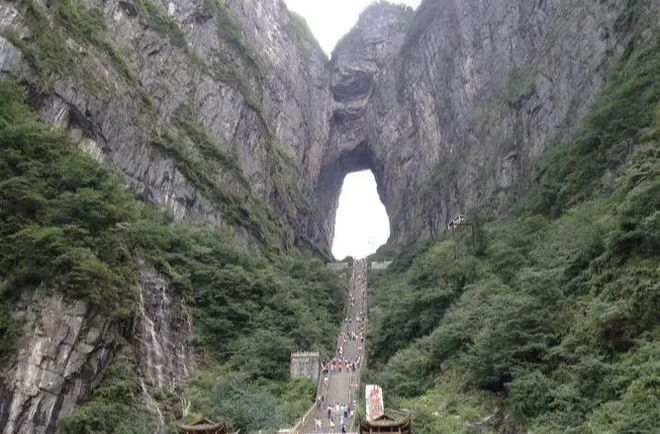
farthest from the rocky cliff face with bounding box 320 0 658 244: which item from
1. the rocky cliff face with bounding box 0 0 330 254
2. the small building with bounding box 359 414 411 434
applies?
the small building with bounding box 359 414 411 434

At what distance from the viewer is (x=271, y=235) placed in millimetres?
50688

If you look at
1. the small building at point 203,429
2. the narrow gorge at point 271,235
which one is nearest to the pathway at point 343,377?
the narrow gorge at point 271,235

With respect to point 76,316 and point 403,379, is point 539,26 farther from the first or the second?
point 76,316

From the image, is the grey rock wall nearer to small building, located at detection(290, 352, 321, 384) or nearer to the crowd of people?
small building, located at detection(290, 352, 321, 384)

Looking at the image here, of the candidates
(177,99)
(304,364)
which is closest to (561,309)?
(304,364)

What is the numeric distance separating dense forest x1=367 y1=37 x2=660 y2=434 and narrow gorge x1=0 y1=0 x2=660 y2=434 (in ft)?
0.32

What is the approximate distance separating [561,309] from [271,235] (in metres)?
31.9

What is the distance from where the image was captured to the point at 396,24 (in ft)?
304

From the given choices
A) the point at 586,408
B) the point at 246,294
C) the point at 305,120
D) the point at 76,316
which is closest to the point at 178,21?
the point at 305,120

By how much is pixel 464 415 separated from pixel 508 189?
99.1ft

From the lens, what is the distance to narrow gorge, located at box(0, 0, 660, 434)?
19953mm

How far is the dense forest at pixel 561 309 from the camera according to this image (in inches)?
653

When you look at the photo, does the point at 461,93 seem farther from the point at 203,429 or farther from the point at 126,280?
the point at 203,429

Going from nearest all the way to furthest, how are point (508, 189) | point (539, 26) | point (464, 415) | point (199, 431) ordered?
point (199, 431) < point (464, 415) < point (508, 189) < point (539, 26)
